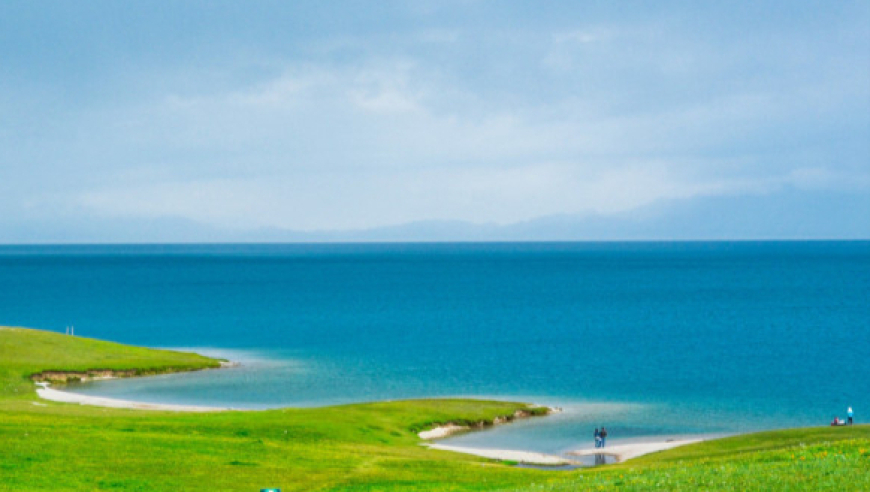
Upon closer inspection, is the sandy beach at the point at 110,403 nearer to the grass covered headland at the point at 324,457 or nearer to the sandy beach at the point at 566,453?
the grass covered headland at the point at 324,457

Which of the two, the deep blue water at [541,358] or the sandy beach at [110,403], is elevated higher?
the deep blue water at [541,358]

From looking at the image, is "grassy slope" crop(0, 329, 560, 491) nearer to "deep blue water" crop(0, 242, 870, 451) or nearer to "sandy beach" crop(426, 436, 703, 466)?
"sandy beach" crop(426, 436, 703, 466)

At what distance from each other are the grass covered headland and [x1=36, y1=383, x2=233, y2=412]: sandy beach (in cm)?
323

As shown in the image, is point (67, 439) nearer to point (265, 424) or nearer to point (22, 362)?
point (265, 424)

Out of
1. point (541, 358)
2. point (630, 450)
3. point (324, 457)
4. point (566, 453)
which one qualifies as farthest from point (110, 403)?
point (541, 358)

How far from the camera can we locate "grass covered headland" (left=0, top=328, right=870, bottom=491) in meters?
29.8

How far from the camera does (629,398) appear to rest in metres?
86.0

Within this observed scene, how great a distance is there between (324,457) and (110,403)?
34628mm

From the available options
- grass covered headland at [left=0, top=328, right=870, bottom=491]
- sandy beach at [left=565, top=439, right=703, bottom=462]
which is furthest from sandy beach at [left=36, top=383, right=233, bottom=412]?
sandy beach at [left=565, top=439, right=703, bottom=462]

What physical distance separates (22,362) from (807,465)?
82.7m

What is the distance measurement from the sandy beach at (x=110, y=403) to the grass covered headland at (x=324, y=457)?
323cm

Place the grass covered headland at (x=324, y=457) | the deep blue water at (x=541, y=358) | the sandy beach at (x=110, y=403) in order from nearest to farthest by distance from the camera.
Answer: the grass covered headland at (x=324, y=457) → the sandy beach at (x=110, y=403) → the deep blue water at (x=541, y=358)

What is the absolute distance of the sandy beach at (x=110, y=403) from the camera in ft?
234

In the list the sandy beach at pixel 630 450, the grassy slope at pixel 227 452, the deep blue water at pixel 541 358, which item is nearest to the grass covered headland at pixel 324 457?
the grassy slope at pixel 227 452
